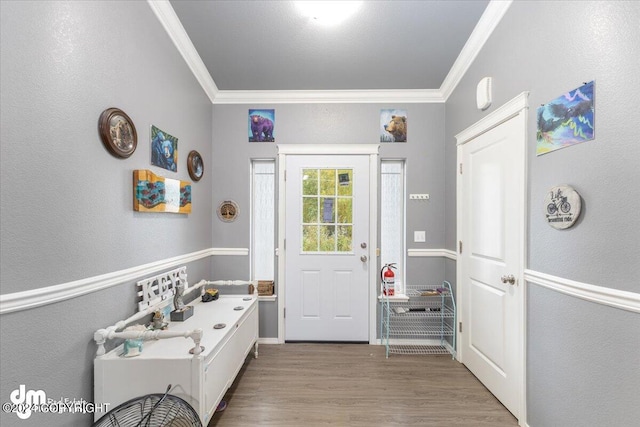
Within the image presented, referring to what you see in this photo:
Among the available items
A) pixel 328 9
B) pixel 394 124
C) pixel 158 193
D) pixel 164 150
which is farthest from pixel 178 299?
pixel 394 124

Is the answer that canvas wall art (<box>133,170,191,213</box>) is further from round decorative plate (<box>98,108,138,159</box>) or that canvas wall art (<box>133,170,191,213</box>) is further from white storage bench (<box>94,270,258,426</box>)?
white storage bench (<box>94,270,258,426</box>)

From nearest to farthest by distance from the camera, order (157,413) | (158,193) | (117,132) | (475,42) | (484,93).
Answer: (157,413) < (117,132) < (158,193) < (484,93) < (475,42)

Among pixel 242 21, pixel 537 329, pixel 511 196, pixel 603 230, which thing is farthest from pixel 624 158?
pixel 242 21

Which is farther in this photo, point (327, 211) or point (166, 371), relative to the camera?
point (327, 211)

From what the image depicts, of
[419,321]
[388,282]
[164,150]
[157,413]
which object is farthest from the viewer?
[419,321]

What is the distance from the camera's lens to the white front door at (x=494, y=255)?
1.78 m

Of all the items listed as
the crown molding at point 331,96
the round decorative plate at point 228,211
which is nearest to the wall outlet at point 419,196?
the crown molding at point 331,96

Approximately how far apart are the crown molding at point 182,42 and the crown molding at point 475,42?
2250 millimetres

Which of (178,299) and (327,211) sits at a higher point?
(327,211)

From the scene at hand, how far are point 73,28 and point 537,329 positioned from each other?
9.57 feet

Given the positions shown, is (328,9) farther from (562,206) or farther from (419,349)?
(419,349)

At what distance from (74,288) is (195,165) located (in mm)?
1499

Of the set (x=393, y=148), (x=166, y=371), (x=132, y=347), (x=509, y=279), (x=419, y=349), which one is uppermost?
(x=393, y=148)

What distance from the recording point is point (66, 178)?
1.22 meters
